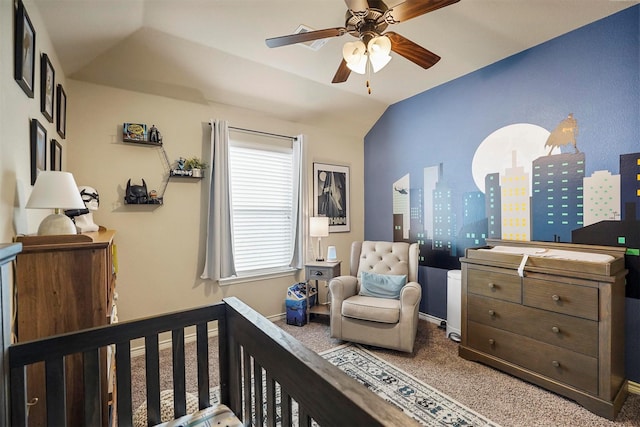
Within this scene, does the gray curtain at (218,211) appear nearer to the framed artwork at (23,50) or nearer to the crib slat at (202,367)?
the framed artwork at (23,50)

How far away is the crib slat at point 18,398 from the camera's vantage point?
93 centimetres

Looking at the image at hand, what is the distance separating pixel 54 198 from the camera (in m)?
1.26

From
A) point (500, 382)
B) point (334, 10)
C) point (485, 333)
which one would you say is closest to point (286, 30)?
point (334, 10)

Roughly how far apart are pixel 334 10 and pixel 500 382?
304 centimetres

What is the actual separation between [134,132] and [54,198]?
1510 mm

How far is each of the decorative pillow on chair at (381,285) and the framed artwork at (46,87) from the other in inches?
111

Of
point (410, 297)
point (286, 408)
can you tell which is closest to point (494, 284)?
Result: point (410, 297)

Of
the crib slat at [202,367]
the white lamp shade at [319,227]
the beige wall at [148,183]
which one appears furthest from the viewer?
the white lamp shade at [319,227]

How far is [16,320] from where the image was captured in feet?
3.92

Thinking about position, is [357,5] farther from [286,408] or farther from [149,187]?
[149,187]

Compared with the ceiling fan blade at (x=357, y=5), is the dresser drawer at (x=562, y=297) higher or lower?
lower

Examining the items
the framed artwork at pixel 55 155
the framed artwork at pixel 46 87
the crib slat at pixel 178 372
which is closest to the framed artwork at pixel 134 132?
the framed artwork at pixel 55 155

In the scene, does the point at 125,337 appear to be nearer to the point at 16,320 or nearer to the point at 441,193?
the point at 16,320

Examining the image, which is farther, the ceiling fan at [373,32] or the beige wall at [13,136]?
the ceiling fan at [373,32]
